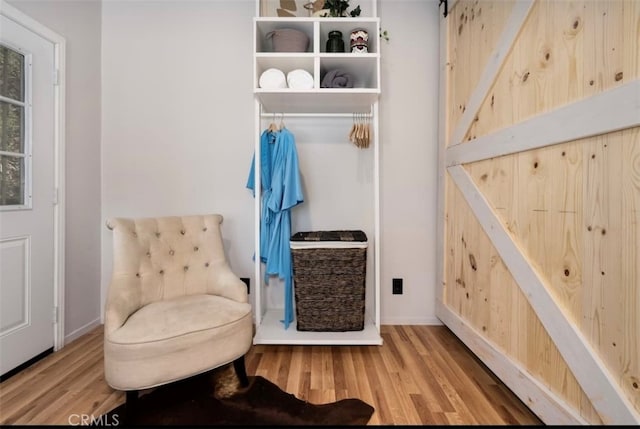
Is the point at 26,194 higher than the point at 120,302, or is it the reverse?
the point at 26,194

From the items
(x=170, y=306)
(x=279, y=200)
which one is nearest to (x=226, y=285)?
(x=170, y=306)

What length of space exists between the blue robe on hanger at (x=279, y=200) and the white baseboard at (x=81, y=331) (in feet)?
4.51

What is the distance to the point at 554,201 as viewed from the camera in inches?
47.4

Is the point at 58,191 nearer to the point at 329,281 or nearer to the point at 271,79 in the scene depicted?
the point at 271,79

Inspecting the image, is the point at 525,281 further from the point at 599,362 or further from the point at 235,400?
the point at 235,400

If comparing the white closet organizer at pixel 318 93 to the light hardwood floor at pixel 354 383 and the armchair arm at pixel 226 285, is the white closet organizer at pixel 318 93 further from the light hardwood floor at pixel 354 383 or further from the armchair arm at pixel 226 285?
the armchair arm at pixel 226 285

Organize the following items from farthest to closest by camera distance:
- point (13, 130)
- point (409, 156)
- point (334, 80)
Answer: point (409, 156) → point (334, 80) → point (13, 130)

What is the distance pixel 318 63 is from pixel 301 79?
147mm

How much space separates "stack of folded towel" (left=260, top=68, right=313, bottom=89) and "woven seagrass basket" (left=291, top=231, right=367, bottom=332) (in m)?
0.97

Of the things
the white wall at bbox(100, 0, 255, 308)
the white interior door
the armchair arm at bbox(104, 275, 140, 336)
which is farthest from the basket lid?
the white interior door

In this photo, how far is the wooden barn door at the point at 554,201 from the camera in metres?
0.94

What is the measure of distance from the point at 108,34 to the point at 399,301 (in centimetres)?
304

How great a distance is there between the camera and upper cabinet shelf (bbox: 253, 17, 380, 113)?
1852 millimetres

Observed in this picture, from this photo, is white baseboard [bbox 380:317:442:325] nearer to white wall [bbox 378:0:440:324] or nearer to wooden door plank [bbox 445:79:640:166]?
white wall [bbox 378:0:440:324]
